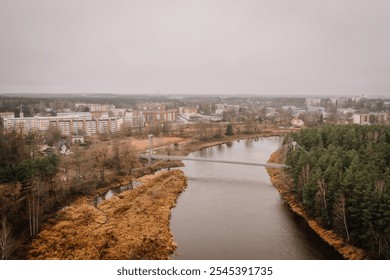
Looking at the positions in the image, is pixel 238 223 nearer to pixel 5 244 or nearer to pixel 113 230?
pixel 113 230

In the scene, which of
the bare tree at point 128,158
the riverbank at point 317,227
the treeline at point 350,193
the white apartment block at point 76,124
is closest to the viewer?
the treeline at point 350,193

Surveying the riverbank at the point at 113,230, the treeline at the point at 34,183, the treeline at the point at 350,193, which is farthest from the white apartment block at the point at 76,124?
the treeline at the point at 350,193

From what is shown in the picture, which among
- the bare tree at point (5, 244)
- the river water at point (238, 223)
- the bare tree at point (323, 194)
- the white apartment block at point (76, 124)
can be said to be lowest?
the river water at point (238, 223)

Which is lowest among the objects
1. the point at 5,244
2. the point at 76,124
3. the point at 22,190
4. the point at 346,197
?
the point at 5,244

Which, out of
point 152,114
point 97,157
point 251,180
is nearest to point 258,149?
point 251,180

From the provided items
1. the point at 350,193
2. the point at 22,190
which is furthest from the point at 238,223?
the point at 22,190

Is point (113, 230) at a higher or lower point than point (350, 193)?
lower

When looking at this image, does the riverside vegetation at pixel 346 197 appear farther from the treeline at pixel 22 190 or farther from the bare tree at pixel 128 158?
the treeline at pixel 22 190
